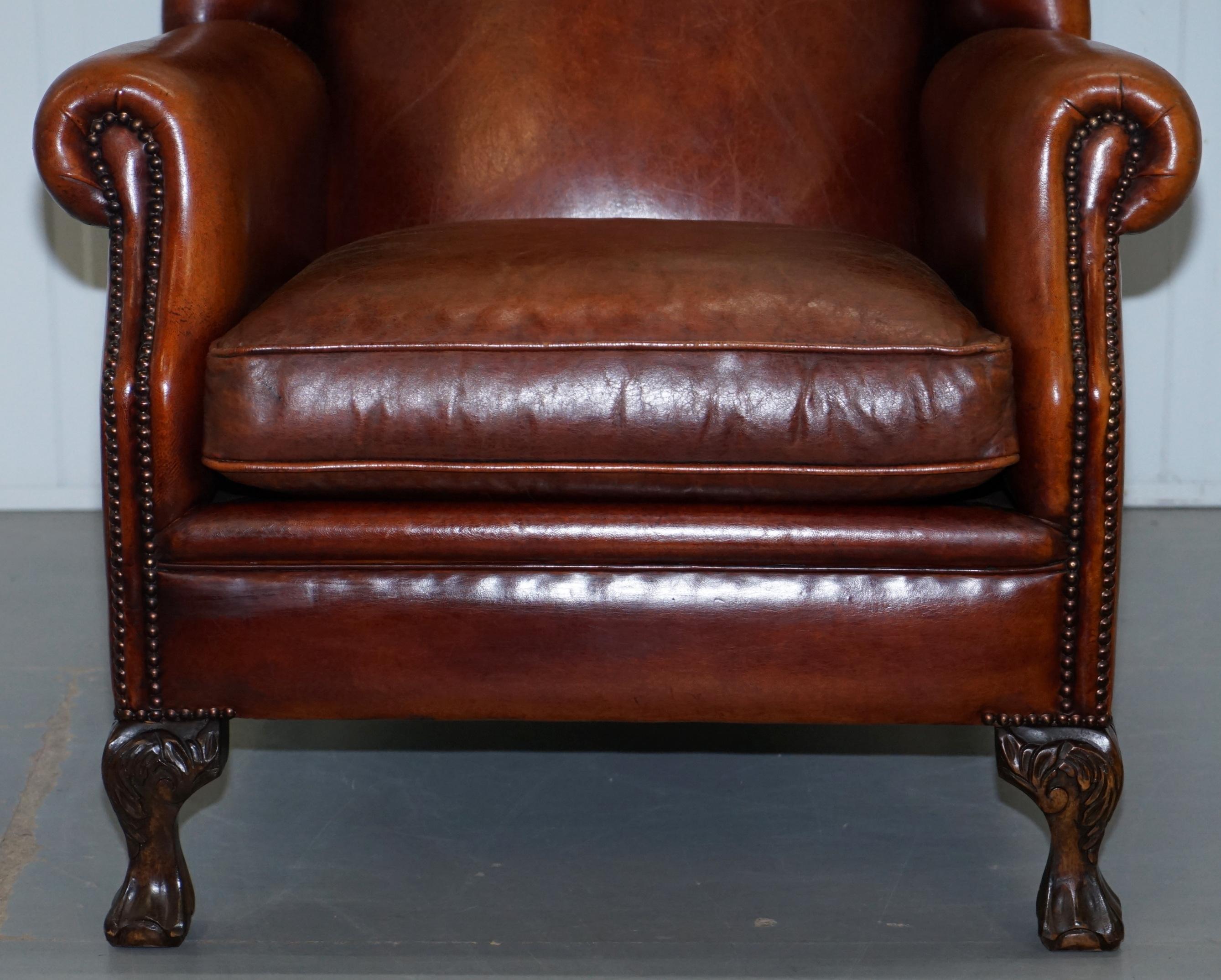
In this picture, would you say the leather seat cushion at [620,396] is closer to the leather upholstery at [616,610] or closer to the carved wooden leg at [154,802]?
the leather upholstery at [616,610]

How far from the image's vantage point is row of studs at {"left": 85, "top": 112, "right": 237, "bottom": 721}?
48.7 inches

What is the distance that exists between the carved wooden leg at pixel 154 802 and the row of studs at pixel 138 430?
19mm

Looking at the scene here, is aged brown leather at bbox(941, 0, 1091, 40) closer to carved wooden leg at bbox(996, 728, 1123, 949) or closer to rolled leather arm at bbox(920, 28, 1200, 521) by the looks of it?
rolled leather arm at bbox(920, 28, 1200, 521)

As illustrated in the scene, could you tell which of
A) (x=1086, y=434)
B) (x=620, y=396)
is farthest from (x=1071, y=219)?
(x=620, y=396)

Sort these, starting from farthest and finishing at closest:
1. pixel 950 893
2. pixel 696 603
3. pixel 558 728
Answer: pixel 558 728, pixel 950 893, pixel 696 603

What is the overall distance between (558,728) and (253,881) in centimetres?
50

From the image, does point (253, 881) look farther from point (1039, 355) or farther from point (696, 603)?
point (1039, 355)

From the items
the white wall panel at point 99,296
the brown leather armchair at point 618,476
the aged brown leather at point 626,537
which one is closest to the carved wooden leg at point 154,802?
the brown leather armchair at point 618,476

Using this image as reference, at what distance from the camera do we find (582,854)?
4.73ft

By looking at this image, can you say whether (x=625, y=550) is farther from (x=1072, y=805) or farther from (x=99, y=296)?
(x=99, y=296)

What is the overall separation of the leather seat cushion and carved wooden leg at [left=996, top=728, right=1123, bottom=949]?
0.80ft

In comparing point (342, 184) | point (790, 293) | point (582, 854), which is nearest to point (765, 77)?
point (342, 184)

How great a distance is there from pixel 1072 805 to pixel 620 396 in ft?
1.78

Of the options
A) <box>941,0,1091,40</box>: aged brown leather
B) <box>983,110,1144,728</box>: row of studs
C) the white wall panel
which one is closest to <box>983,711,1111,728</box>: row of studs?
<box>983,110,1144,728</box>: row of studs
